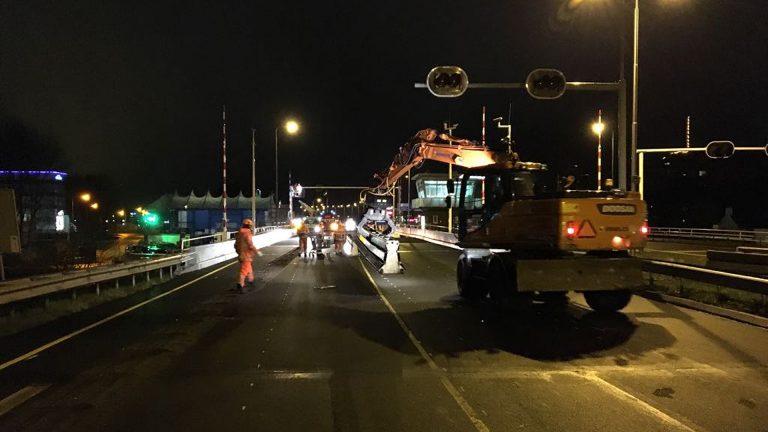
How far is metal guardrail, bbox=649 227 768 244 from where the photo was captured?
4006 cm

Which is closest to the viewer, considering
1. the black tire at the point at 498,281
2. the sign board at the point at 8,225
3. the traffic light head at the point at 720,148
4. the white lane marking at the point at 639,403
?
the white lane marking at the point at 639,403

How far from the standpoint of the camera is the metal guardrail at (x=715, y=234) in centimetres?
4006

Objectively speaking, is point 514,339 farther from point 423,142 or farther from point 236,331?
point 423,142

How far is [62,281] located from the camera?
42.8 feet

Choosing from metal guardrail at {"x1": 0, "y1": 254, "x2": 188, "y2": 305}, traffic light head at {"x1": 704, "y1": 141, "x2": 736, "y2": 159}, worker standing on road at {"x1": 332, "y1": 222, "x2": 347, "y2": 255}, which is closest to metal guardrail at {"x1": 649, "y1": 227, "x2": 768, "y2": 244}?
traffic light head at {"x1": 704, "y1": 141, "x2": 736, "y2": 159}

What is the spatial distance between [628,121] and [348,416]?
41.1 ft

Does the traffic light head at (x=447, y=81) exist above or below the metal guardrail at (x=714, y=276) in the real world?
above

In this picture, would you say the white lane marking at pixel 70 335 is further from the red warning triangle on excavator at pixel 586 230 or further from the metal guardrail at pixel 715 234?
the metal guardrail at pixel 715 234

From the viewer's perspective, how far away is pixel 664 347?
8.55 metres

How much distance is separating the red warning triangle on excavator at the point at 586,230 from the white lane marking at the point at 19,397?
8.38 metres

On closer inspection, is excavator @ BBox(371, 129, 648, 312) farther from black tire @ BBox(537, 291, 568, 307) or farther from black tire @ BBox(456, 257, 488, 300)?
black tire @ BBox(456, 257, 488, 300)

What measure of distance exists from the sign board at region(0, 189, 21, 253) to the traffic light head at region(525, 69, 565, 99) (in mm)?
12944

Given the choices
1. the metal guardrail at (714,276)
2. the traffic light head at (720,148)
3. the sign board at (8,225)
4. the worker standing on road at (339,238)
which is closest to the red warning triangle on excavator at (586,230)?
the metal guardrail at (714,276)

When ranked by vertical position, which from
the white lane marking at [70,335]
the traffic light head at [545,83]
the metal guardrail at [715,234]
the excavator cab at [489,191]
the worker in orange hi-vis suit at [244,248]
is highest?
the traffic light head at [545,83]
